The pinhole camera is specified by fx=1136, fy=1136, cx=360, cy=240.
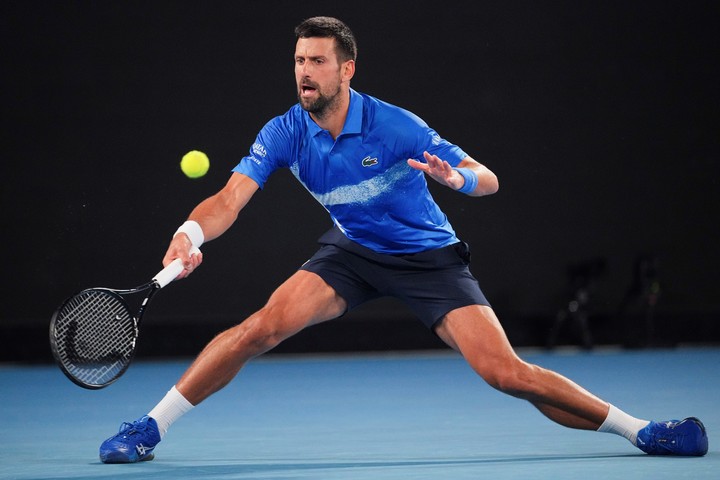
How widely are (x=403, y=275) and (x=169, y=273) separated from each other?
995 millimetres

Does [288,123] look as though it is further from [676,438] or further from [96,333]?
[676,438]

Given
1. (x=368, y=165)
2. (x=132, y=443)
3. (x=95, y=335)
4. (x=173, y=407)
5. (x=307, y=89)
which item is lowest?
(x=132, y=443)

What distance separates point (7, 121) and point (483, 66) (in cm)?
399

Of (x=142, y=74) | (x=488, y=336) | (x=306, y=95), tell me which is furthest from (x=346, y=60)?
(x=142, y=74)

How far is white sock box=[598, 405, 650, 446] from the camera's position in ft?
13.6

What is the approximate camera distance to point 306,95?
4242mm

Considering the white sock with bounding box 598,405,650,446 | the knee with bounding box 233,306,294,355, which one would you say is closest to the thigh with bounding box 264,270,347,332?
the knee with bounding box 233,306,294,355

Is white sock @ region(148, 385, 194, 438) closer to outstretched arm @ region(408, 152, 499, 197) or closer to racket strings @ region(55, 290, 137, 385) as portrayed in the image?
racket strings @ region(55, 290, 137, 385)

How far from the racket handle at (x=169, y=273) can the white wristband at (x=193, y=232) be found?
13cm

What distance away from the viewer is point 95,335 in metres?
4.02

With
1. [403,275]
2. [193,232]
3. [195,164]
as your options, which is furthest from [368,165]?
[195,164]

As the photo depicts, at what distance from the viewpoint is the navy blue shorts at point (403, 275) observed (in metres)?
4.28

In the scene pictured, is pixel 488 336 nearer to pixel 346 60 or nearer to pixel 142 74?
pixel 346 60

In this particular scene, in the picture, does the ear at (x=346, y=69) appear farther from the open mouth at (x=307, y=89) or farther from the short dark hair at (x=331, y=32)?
the open mouth at (x=307, y=89)
